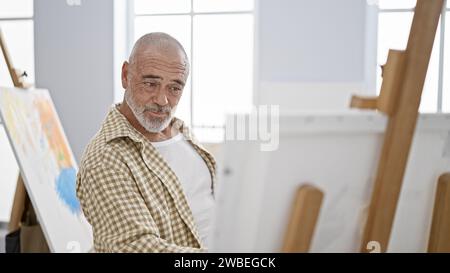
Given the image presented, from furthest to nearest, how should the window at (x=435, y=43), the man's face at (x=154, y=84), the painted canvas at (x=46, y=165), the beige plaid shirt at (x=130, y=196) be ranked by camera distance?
the window at (x=435, y=43) < the painted canvas at (x=46, y=165) < the man's face at (x=154, y=84) < the beige plaid shirt at (x=130, y=196)

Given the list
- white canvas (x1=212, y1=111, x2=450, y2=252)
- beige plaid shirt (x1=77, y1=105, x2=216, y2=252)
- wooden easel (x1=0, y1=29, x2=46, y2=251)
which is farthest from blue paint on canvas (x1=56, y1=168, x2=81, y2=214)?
white canvas (x1=212, y1=111, x2=450, y2=252)

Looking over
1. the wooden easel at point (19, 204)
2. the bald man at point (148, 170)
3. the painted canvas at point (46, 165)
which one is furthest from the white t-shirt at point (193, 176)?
the wooden easel at point (19, 204)

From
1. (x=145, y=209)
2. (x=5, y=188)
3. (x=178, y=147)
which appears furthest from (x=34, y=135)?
(x=5, y=188)

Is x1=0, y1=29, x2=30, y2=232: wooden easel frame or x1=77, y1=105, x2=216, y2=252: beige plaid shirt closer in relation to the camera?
x1=77, y1=105, x2=216, y2=252: beige plaid shirt

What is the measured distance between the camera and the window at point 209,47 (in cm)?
264

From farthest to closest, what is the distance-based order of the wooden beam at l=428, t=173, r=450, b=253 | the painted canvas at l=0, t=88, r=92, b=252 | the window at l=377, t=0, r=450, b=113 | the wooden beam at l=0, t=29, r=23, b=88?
the window at l=377, t=0, r=450, b=113
the wooden beam at l=0, t=29, r=23, b=88
the painted canvas at l=0, t=88, r=92, b=252
the wooden beam at l=428, t=173, r=450, b=253

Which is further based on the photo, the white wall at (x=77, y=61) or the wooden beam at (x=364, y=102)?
the white wall at (x=77, y=61)

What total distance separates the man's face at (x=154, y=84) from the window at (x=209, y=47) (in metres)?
1.25

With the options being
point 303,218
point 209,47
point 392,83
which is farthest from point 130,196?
point 209,47

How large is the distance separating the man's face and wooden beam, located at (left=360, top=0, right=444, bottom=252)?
0.74 meters

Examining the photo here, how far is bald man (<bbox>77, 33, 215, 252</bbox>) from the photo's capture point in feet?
3.37

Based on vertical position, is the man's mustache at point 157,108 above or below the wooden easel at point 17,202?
above

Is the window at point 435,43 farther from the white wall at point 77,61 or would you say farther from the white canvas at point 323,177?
the white canvas at point 323,177

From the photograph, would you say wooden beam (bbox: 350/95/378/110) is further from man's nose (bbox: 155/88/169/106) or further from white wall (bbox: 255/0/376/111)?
white wall (bbox: 255/0/376/111)
